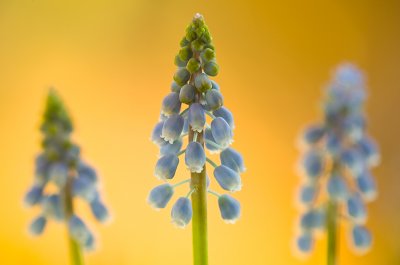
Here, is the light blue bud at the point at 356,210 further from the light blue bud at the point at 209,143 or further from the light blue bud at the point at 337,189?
the light blue bud at the point at 209,143

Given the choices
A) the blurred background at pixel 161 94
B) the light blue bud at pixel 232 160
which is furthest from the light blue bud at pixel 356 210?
the blurred background at pixel 161 94

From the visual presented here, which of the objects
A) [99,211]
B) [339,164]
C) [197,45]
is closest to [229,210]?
[197,45]

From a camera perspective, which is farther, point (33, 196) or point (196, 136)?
point (33, 196)

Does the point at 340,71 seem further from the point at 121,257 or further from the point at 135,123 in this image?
the point at 135,123

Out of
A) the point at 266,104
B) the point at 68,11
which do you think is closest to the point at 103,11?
the point at 68,11

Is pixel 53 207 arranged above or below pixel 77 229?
above

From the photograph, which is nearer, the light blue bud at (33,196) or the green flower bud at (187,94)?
the green flower bud at (187,94)

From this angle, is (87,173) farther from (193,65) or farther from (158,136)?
(193,65)
